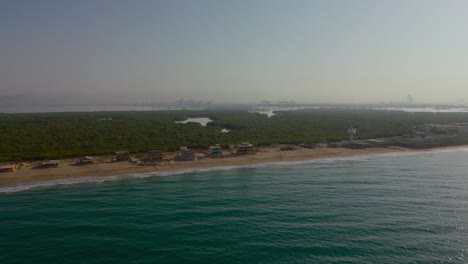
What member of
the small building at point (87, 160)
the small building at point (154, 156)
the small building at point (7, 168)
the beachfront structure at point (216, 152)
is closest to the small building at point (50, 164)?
the small building at point (87, 160)

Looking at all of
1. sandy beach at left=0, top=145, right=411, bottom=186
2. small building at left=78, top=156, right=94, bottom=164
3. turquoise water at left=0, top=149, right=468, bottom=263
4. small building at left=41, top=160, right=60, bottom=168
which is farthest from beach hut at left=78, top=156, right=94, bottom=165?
turquoise water at left=0, top=149, right=468, bottom=263

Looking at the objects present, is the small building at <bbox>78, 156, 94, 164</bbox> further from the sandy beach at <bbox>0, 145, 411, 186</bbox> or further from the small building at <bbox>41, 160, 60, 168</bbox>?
the small building at <bbox>41, 160, 60, 168</bbox>

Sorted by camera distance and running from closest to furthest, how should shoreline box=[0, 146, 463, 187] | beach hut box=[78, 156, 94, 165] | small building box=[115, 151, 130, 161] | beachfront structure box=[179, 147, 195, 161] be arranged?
shoreline box=[0, 146, 463, 187] < beach hut box=[78, 156, 94, 165] < small building box=[115, 151, 130, 161] < beachfront structure box=[179, 147, 195, 161]

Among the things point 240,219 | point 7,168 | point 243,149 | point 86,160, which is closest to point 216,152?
point 243,149

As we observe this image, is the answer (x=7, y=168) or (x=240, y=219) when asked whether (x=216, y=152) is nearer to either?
(x=240, y=219)

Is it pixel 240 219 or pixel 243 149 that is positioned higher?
pixel 243 149

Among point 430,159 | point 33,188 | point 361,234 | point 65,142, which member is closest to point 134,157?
point 33,188

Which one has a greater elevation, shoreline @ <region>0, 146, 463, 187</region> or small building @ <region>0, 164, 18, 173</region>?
small building @ <region>0, 164, 18, 173</region>
